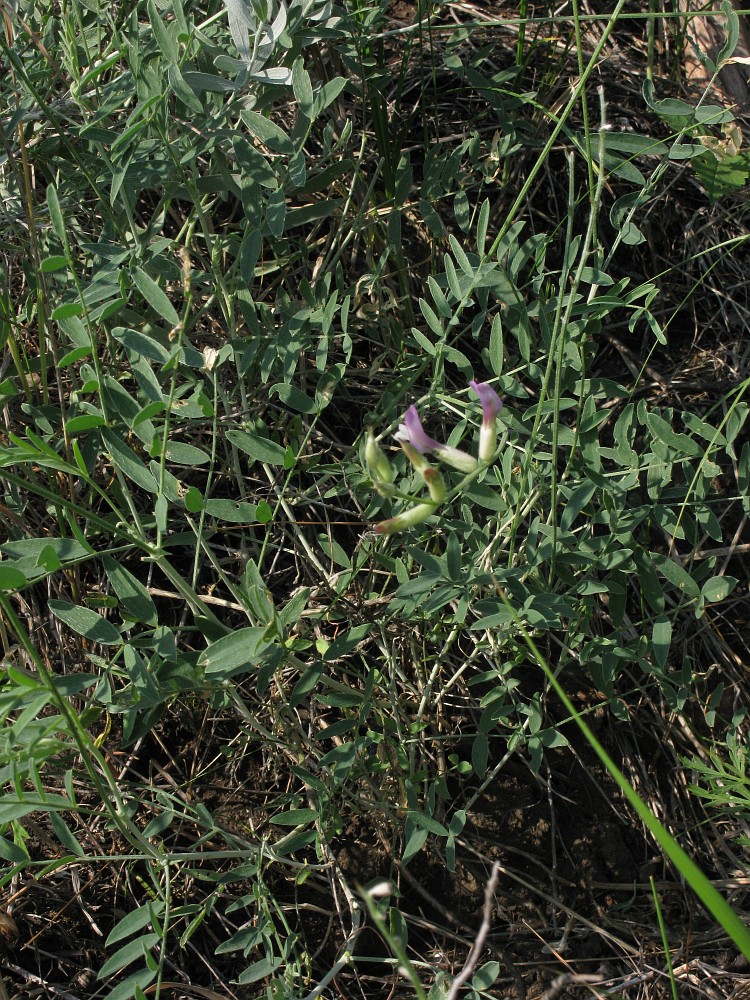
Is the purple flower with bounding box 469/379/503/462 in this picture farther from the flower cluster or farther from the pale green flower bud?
the pale green flower bud

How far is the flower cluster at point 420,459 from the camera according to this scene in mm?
1315

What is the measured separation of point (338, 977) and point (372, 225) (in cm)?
171

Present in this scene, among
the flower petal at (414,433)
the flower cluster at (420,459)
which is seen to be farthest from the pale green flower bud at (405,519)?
the flower petal at (414,433)

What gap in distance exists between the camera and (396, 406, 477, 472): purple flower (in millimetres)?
1384

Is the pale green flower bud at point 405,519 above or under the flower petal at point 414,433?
under

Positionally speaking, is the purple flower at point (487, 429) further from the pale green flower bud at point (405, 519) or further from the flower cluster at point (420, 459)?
the pale green flower bud at point (405, 519)

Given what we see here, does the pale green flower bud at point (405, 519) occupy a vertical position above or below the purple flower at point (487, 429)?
below

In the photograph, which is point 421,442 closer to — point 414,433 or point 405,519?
point 414,433

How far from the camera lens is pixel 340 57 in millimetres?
2293

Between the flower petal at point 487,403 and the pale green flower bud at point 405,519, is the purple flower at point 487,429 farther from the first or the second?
the pale green flower bud at point 405,519

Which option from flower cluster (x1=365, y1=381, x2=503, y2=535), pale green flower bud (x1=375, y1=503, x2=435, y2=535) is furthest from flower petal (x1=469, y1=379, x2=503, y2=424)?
pale green flower bud (x1=375, y1=503, x2=435, y2=535)

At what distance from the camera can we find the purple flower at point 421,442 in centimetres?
138

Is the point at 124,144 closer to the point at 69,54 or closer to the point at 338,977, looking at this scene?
the point at 69,54

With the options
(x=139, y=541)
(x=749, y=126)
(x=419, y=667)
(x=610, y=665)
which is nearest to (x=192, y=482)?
(x=419, y=667)
